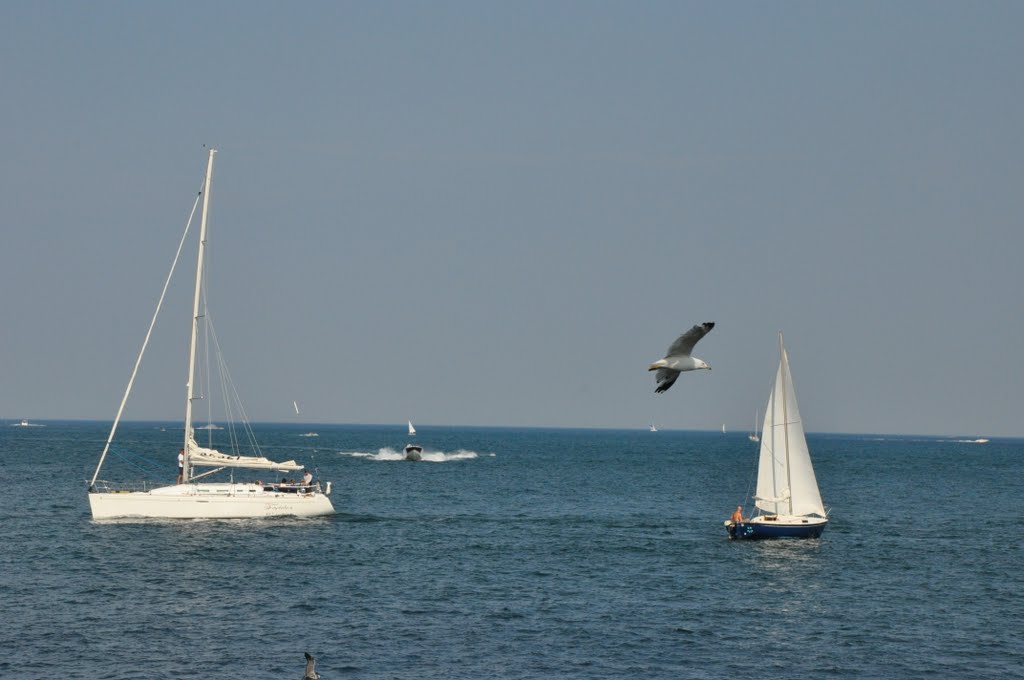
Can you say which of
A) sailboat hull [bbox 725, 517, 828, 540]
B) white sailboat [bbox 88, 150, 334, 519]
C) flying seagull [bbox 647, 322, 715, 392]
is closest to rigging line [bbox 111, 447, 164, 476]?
white sailboat [bbox 88, 150, 334, 519]

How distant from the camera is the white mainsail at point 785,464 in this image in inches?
2717

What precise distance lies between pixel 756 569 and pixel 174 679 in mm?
32466

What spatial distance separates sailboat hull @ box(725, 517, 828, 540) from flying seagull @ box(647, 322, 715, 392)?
42265 millimetres

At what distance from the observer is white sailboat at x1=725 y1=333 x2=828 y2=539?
6806 centimetres

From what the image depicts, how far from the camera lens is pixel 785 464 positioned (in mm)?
68875

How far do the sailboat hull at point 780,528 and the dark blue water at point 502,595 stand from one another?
65 centimetres

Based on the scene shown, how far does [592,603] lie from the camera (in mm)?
47906

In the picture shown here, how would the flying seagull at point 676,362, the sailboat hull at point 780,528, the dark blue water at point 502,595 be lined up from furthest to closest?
the sailboat hull at point 780,528 → the dark blue water at point 502,595 → the flying seagull at point 676,362

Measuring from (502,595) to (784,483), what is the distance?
84.8ft

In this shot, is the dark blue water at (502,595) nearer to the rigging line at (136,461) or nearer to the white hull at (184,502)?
the white hull at (184,502)

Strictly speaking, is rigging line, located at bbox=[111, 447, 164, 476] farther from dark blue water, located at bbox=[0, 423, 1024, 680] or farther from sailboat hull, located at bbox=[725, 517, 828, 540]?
sailboat hull, located at bbox=[725, 517, 828, 540]

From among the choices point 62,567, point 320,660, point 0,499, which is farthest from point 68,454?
point 320,660

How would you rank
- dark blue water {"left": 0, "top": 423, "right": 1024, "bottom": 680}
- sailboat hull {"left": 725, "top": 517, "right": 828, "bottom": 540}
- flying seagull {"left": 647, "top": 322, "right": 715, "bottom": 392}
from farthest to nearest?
sailboat hull {"left": 725, "top": 517, "right": 828, "bottom": 540} → dark blue water {"left": 0, "top": 423, "right": 1024, "bottom": 680} → flying seagull {"left": 647, "top": 322, "right": 715, "bottom": 392}

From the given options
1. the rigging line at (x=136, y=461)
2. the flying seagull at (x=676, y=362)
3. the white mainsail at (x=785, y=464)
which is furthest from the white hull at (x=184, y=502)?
the rigging line at (x=136, y=461)
